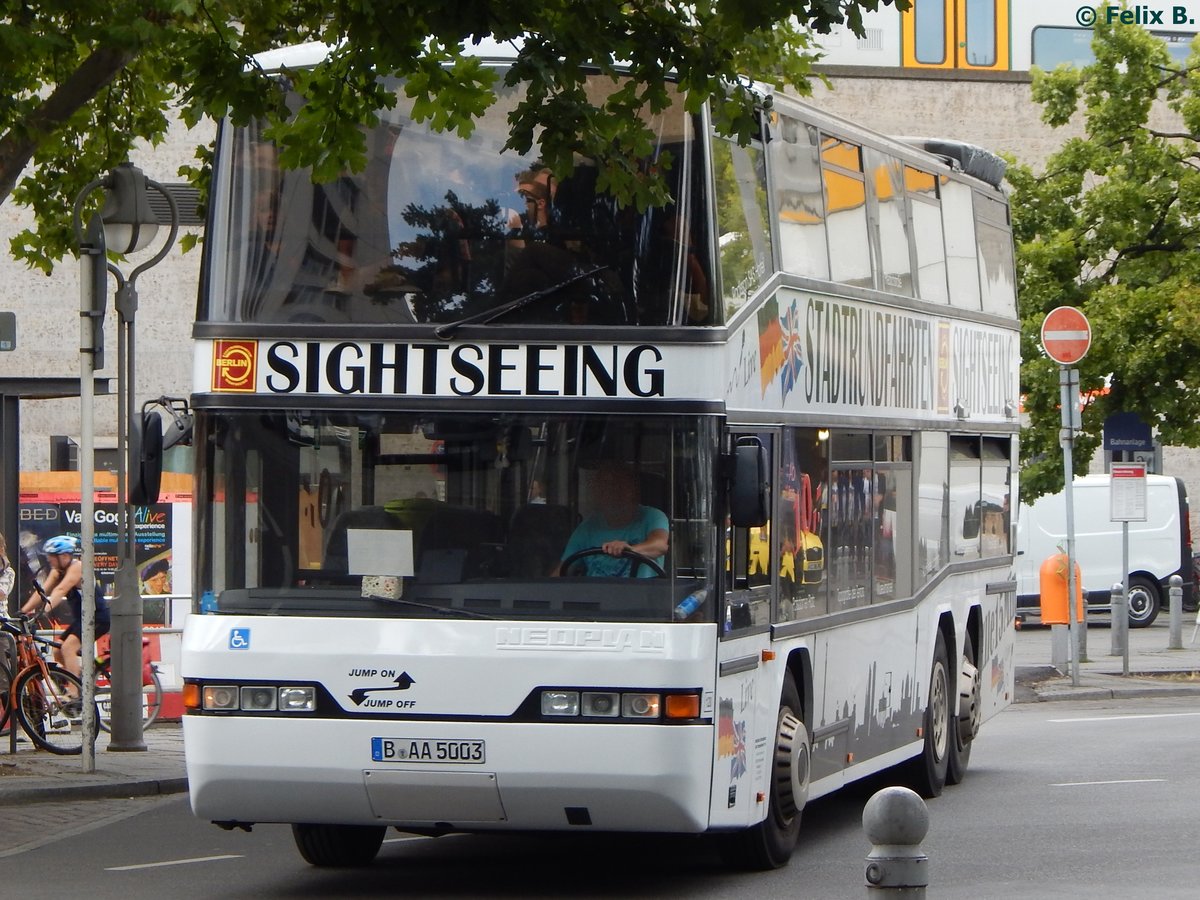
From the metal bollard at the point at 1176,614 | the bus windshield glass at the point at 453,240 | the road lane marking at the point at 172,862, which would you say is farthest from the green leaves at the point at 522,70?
the metal bollard at the point at 1176,614

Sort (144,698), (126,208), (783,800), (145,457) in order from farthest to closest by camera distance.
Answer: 1. (144,698)
2. (126,208)
3. (783,800)
4. (145,457)

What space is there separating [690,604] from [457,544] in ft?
3.36

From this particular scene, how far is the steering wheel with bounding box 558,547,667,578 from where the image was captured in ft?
30.4

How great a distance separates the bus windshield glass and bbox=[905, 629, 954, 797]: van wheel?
18.0ft

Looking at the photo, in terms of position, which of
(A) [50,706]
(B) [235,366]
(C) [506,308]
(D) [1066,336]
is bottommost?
(A) [50,706]

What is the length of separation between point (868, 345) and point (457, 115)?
3.60 meters

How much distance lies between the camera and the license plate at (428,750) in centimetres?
914

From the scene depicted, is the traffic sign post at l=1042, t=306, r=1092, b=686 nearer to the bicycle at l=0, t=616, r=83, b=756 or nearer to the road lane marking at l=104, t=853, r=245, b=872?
the bicycle at l=0, t=616, r=83, b=756

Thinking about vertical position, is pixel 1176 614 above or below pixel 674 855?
above

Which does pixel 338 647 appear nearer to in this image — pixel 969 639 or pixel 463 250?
pixel 463 250

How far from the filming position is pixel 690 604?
9258mm

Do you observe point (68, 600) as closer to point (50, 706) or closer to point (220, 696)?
point (50, 706)

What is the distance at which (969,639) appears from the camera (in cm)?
1549

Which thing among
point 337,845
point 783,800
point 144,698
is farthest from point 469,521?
point 144,698
